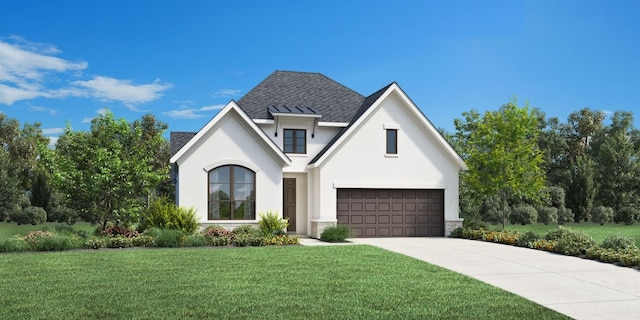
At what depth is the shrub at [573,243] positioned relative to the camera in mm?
16441

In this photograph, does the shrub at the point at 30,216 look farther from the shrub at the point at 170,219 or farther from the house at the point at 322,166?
the shrub at the point at 170,219

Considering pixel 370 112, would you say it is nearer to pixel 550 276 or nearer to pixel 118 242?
pixel 118 242

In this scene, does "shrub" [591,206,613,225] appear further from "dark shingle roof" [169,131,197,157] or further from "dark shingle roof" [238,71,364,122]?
"dark shingle roof" [169,131,197,157]

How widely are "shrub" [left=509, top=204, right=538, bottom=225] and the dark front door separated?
1752 centimetres

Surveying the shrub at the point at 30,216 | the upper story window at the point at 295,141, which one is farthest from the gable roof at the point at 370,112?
the shrub at the point at 30,216

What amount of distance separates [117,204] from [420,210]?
12.7m

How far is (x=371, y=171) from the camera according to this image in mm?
23656

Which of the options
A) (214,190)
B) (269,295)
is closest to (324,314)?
(269,295)

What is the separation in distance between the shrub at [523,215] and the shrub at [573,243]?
58.7 ft

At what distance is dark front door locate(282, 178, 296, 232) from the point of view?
2436 centimetres

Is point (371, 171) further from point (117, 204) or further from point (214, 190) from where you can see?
point (117, 204)

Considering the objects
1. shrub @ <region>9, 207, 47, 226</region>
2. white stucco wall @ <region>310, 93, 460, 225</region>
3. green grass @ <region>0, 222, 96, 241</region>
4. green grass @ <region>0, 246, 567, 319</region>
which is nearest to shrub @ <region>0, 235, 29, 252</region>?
green grass @ <region>0, 246, 567, 319</region>

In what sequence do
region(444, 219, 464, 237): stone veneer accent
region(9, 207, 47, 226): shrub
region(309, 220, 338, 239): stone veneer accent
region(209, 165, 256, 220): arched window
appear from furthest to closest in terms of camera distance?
region(9, 207, 47, 226): shrub
region(444, 219, 464, 237): stone veneer accent
region(309, 220, 338, 239): stone veneer accent
region(209, 165, 256, 220): arched window

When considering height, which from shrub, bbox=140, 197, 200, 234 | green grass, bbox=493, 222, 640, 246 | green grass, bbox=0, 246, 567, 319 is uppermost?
shrub, bbox=140, 197, 200, 234
